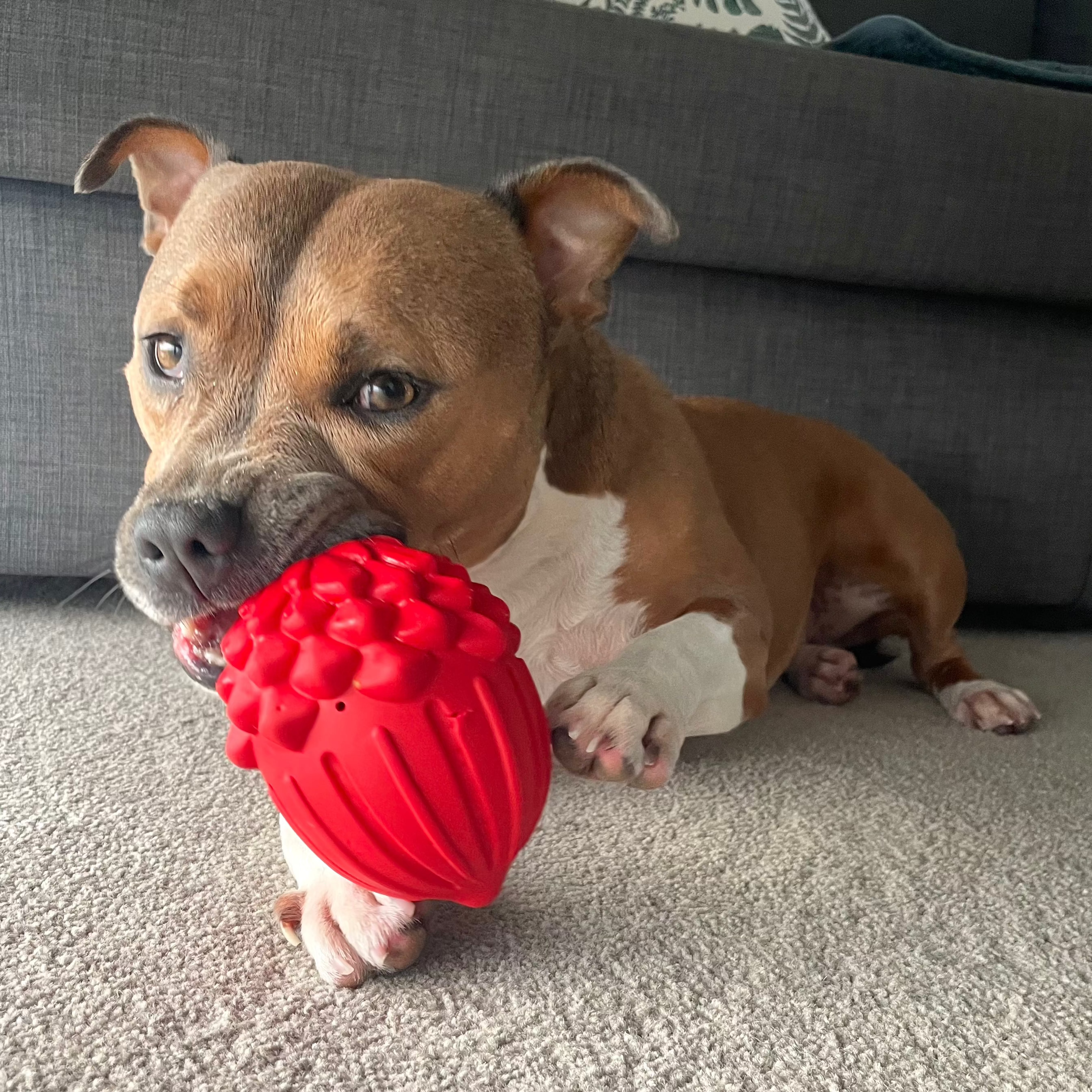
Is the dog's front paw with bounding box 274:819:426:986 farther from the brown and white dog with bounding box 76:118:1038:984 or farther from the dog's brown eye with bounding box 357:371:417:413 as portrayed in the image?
the dog's brown eye with bounding box 357:371:417:413

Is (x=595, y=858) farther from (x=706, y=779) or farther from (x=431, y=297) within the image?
(x=431, y=297)

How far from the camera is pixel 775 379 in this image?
2340 mm

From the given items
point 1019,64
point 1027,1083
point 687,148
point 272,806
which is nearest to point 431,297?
point 272,806

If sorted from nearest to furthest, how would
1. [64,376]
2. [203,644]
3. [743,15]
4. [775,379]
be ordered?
[203,644] → [64,376] → [775,379] → [743,15]

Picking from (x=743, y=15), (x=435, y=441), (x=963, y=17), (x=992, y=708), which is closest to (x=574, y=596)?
(x=435, y=441)

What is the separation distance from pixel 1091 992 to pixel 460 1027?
1.99 feet

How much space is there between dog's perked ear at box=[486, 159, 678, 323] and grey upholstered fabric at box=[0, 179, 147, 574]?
102cm

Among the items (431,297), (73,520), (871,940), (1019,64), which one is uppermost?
(1019,64)

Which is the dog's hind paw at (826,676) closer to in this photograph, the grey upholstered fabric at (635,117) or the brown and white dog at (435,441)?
the brown and white dog at (435,441)

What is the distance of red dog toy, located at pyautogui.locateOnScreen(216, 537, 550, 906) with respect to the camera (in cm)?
80

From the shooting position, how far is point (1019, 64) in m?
2.46

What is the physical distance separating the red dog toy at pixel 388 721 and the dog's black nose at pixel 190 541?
0.13 metres

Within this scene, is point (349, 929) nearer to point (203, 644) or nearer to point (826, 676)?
point (203, 644)

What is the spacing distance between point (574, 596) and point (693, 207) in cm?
103
